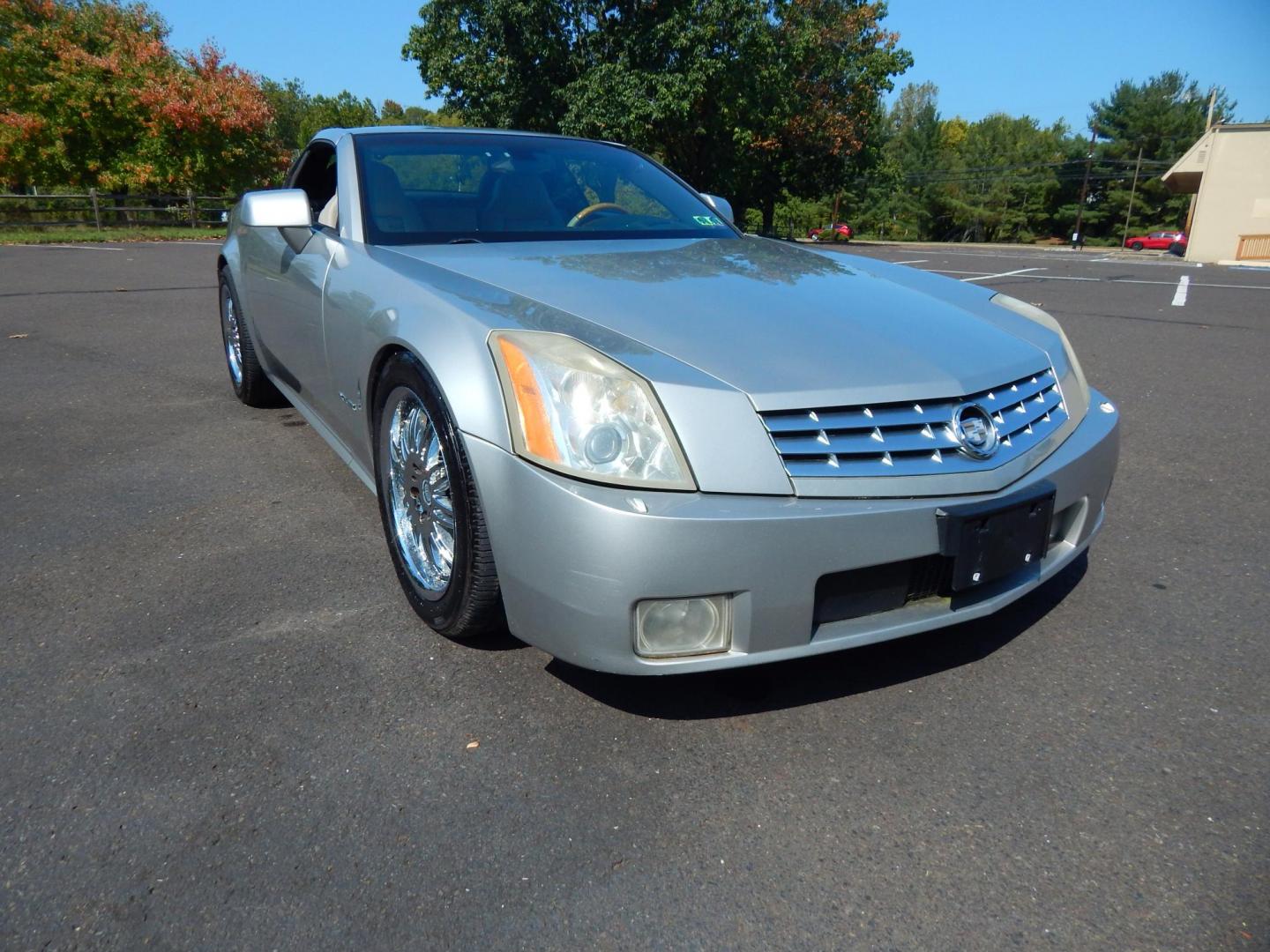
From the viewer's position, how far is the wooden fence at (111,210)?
81.3ft

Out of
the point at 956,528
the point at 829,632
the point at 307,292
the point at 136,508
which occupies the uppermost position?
the point at 307,292

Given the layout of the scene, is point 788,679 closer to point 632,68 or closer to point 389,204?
point 389,204

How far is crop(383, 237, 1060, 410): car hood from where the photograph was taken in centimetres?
195

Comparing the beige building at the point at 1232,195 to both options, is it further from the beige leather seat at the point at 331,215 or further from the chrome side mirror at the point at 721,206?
the beige leather seat at the point at 331,215

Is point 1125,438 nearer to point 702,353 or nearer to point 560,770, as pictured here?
point 702,353

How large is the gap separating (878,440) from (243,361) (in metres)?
3.70

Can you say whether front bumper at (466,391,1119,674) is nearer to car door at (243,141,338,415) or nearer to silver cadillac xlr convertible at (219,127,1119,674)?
silver cadillac xlr convertible at (219,127,1119,674)

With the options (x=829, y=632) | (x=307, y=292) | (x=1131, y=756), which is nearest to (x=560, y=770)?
(x=829, y=632)

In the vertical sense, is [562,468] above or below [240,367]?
above

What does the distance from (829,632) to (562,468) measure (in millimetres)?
649

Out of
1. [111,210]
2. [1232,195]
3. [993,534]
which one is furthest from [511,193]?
[1232,195]

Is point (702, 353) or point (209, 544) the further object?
point (209, 544)

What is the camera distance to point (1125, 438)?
452 cm

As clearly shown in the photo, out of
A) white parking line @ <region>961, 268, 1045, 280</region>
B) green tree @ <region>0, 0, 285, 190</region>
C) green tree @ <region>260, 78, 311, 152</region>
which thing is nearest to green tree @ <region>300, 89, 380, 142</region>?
green tree @ <region>260, 78, 311, 152</region>
